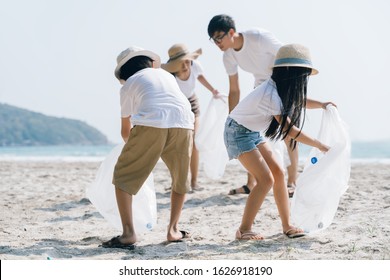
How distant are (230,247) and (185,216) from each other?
119 centimetres

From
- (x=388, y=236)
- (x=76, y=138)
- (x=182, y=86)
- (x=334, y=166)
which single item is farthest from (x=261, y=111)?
(x=76, y=138)

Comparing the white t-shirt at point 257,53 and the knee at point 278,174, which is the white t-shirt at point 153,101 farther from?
the white t-shirt at point 257,53

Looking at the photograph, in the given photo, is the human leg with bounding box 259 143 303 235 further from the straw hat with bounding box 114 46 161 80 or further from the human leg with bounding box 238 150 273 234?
the straw hat with bounding box 114 46 161 80

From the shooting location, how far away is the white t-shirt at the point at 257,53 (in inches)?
179

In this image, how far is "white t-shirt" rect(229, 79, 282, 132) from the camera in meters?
3.24

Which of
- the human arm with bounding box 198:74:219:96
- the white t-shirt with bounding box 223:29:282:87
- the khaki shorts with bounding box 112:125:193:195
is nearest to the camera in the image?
the khaki shorts with bounding box 112:125:193:195

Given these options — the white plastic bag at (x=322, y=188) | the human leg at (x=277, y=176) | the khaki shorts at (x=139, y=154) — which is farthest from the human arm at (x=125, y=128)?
the white plastic bag at (x=322, y=188)

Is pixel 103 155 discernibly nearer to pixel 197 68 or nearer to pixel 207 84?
pixel 207 84

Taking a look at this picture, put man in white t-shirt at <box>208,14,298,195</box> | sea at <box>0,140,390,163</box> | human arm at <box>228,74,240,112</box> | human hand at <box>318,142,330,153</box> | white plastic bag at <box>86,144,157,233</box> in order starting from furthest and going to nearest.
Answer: sea at <box>0,140,390,163</box> → human arm at <box>228,74,240,112</box> → man in white t-shirt at <box>208,14,298,195</box> → white plastic bag at <box>86,144,157,233</box> → human hand at <box>318,142,330,153</box>

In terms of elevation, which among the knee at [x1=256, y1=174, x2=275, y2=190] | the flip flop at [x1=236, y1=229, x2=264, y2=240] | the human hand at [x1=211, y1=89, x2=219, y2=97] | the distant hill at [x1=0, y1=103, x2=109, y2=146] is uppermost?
the human hand at [x1=211, y1=89, x2=219, y2=97]

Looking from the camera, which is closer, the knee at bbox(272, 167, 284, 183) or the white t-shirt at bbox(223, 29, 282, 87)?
the knee at bbox(272, 167, 284, 183)

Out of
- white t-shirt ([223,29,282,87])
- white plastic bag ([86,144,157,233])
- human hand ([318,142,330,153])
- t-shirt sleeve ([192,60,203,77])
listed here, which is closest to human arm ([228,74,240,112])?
white t-shirt ([223,29,282,87])
